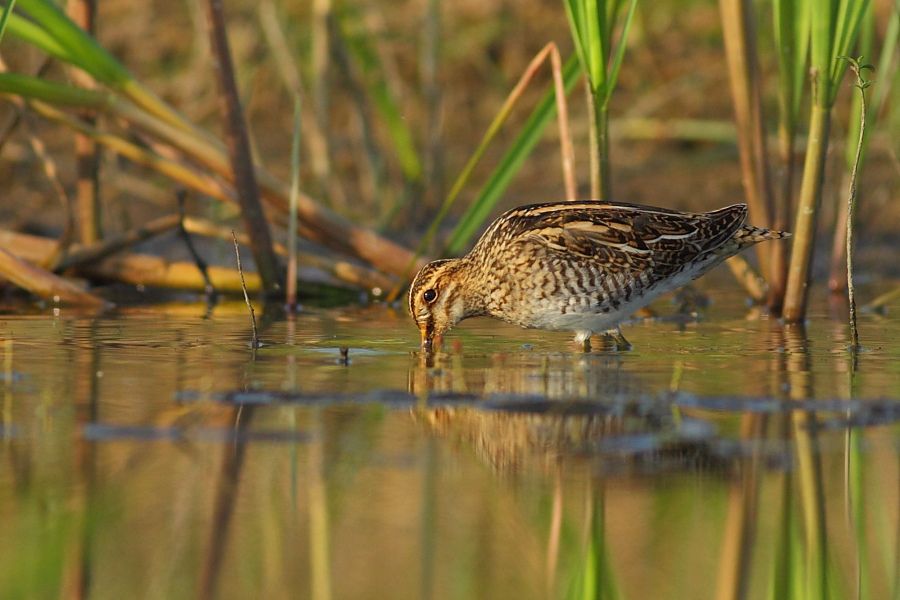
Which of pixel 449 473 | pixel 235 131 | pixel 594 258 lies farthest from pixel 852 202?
pixel 235 131

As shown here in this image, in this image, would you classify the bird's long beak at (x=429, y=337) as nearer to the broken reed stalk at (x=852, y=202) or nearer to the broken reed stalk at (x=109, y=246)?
the broken reed stalk at (x=852, y=202)

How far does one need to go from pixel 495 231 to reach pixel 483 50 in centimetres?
595

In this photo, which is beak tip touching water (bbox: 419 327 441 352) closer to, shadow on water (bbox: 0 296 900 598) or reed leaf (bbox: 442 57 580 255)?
shadow on water (bbox: 0 296 900 598)

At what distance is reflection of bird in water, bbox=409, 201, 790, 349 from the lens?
706 centimetres

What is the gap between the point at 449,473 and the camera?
174 inches

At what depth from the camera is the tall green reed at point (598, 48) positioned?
6789mm

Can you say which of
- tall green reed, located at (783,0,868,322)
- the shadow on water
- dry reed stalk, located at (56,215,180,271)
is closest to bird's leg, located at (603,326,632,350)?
the shadow on water

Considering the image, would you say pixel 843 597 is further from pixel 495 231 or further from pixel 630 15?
pixel 495 231

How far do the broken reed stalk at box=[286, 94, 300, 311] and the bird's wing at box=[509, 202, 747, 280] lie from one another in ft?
4.32

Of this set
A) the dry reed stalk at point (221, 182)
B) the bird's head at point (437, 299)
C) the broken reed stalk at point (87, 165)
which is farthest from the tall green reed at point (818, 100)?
the broken reed stalk at point (87, 165)

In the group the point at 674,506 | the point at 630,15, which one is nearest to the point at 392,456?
the point at 674,506

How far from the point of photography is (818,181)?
726cm

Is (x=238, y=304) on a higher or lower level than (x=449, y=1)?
lower

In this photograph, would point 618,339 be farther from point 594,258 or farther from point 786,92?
point 786,92
